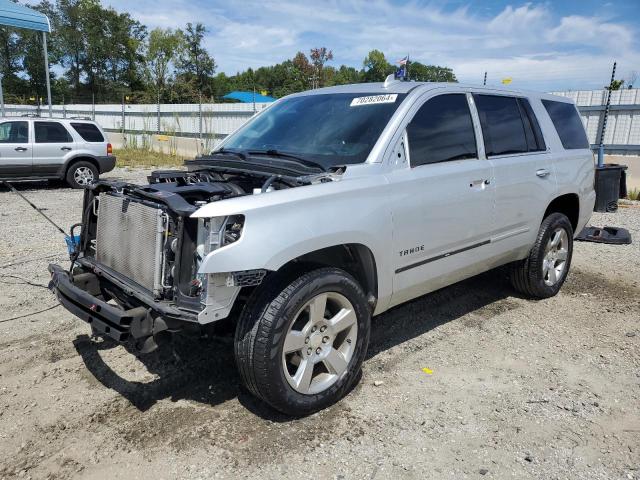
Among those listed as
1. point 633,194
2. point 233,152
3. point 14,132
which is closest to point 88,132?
point 14,132

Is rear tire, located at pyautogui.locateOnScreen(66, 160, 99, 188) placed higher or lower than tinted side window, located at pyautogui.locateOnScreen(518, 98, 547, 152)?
lower

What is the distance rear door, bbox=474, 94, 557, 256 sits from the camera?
4.26 m

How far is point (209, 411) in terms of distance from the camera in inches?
124

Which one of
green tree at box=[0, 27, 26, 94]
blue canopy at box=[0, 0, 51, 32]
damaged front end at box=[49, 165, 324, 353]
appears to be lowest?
damaged front end at box=[49, 165, 324, 353]

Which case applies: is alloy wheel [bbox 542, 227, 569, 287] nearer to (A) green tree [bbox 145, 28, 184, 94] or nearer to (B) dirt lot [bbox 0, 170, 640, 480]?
(B) dirt lot [bbox 0, 170, 640, 480]

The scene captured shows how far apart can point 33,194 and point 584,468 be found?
12.0m

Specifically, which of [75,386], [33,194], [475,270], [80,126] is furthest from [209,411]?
[80,126]

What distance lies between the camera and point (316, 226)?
9.48 feet

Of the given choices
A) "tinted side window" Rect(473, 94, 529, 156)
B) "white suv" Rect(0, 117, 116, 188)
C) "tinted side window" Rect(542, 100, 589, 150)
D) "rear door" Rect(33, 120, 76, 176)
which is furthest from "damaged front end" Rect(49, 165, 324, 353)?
"rear door" Rect(33, 120, 76, 176)

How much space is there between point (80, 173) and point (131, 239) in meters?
10.8

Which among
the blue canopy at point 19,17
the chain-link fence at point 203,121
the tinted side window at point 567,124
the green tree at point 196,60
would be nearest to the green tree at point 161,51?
the green tree at point 196,60

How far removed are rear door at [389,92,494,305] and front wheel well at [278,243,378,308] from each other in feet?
0.60

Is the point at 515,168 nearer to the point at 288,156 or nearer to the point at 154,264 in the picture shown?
the point at 288,156

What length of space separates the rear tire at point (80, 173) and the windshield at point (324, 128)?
31.6 ft
